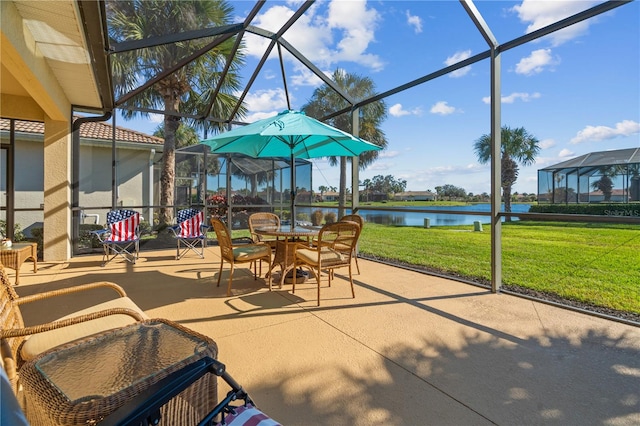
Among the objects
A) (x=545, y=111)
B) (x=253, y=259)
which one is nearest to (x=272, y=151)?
(x=253, y=259)

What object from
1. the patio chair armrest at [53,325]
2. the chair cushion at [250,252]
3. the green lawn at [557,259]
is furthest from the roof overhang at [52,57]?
the green lawn at [557,259]

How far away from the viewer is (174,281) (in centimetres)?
439

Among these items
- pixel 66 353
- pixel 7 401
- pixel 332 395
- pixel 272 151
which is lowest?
→ pixel 332 395

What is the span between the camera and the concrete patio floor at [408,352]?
5.80ft

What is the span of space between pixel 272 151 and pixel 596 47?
5.47 metres

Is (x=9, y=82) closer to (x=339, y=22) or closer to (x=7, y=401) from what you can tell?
(x=339, y=22)

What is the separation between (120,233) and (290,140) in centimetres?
340

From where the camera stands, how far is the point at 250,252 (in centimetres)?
388

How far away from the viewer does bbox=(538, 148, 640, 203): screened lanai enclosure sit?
6445mm

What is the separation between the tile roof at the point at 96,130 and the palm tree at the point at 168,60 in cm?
47

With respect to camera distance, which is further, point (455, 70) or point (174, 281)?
point (174, 281)

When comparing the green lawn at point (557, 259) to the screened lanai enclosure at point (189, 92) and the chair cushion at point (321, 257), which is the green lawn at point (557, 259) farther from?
the chair cushion at point (321, 257)

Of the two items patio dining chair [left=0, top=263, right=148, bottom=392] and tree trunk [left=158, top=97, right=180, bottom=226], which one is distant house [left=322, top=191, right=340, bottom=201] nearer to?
tree trunk [left=158, top=97, right=180, bottom=226]

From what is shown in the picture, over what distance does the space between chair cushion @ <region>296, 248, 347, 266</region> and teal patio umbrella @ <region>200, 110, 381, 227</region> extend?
3.47ft
